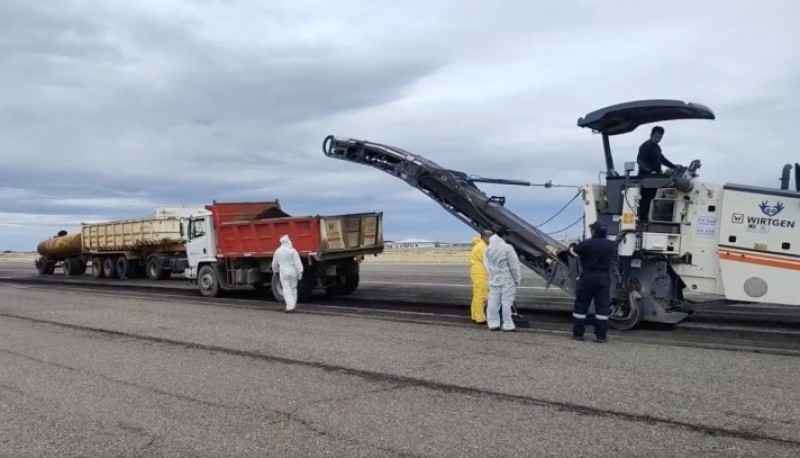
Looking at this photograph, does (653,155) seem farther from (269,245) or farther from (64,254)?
(64,254)

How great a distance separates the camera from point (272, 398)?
6676 mm

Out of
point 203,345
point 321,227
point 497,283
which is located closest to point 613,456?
point 497,283

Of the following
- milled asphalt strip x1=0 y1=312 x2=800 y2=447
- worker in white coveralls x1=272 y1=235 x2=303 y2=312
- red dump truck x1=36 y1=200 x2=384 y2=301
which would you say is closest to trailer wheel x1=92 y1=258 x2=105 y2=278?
red dump truck x1=36 y1=200 x2=384 y2=301

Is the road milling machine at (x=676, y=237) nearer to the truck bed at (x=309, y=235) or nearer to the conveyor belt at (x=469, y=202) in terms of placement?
the conveyor belt at (x=469, y=202)

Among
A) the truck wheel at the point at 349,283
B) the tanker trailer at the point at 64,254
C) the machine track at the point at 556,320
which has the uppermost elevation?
the tanker trailer at the point at 64,254

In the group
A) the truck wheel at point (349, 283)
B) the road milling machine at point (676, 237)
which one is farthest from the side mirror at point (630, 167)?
the truck wheel at point (349, 283)

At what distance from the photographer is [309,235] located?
15695 millimetres

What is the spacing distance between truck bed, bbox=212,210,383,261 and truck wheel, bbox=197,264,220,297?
2.08 feet

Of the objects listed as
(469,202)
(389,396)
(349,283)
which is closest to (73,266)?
(349,283)

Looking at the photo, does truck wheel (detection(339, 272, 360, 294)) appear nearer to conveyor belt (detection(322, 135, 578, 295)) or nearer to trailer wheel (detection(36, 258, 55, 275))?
conveyor belt (detection(322, 135, 578, 295))

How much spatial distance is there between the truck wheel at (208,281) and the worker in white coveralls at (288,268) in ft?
13.0

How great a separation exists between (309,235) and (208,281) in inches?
165

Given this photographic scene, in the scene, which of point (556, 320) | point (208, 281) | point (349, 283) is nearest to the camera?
point (556, 320)

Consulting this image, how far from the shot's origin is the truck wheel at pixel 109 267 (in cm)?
2886
